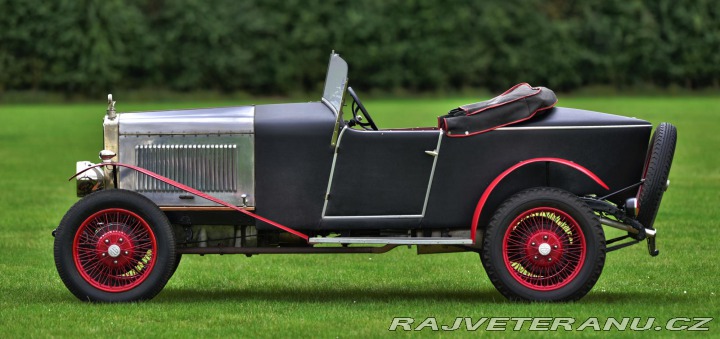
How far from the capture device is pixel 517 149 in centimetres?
873

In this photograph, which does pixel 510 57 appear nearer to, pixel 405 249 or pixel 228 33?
pixel 228 33

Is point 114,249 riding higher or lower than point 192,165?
lower

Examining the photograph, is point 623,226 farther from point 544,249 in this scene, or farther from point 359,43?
point 359,43

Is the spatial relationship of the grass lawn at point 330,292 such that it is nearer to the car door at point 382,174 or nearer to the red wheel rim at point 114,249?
the red wheel rim at point 114,249

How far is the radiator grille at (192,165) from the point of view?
8.81 metres

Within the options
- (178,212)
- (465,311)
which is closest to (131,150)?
(178,212)

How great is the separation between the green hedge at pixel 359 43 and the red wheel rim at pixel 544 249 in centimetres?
6252

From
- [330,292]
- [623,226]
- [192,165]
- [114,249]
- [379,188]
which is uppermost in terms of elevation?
[192,165]

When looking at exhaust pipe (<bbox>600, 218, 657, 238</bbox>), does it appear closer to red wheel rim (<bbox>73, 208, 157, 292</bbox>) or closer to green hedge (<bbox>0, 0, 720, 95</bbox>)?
red wheel rim (<bbox>73, 208, 157, 292</bbox>)

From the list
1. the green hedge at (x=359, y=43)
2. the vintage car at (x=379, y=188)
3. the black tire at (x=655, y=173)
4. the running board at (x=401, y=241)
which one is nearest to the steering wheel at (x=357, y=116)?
the vintage car at (x=379, y=188)

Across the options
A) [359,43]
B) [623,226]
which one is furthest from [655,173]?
[359,43]

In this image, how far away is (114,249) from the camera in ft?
28.3

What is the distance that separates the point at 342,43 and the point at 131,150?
6786 cm

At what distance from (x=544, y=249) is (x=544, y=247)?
2cm
